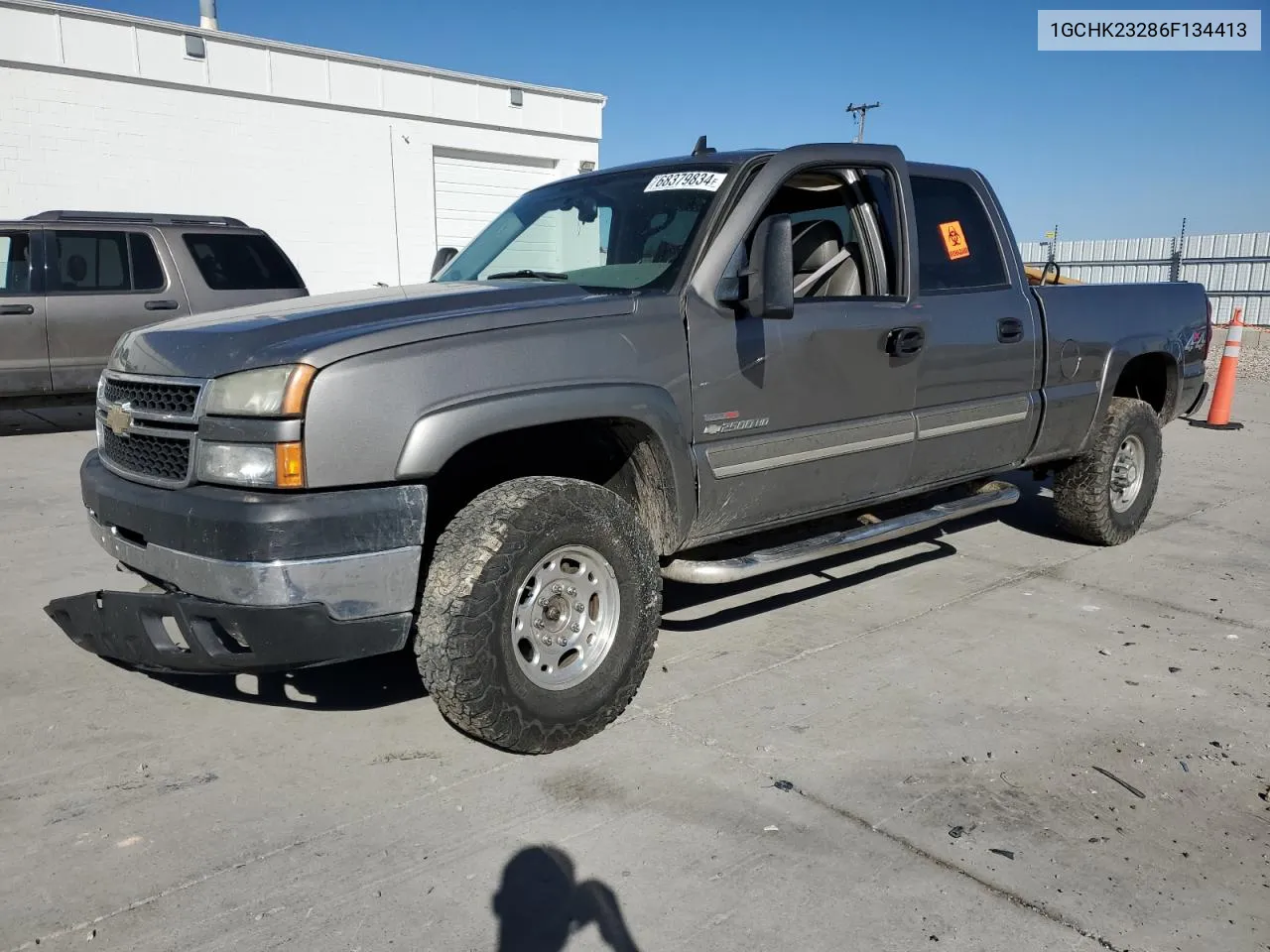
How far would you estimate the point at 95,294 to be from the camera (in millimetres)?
8984

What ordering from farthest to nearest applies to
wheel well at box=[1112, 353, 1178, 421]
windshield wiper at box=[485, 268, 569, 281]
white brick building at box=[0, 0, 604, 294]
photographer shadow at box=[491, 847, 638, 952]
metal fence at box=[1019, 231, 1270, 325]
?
metal fence at box=[1019, 231, 1270, 325], white brick building at box=[0, 0, 604, 294], wheel well at box=[1112, 353, 1178, 421], windshield wiper at box=[485, 268, 569, 281], photographer shadow at box=[491, 847, 638, 952]

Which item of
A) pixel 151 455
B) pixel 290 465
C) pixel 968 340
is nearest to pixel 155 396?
pixel 151 455

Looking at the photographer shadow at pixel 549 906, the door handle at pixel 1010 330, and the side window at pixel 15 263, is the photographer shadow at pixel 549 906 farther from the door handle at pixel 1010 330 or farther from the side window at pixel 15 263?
the side window at pixel 15 263

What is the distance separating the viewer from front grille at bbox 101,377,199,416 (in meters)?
2.94

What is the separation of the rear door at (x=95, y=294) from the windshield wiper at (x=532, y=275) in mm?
6236

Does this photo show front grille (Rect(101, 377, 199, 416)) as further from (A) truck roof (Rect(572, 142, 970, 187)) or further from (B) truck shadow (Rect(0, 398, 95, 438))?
(B) truck shadow (Rect(0, 398, 95, 438))

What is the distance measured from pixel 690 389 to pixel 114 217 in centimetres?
798

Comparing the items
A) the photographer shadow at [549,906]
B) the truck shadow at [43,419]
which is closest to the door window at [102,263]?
the truck shadow at [43,419]

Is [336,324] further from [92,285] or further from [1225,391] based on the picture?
[1225,391]

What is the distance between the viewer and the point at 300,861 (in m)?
2.62

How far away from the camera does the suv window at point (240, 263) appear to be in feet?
30.7

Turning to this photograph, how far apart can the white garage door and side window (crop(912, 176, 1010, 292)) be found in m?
11.1

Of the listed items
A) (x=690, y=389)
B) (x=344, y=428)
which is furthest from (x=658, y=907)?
(x=690, y=389)

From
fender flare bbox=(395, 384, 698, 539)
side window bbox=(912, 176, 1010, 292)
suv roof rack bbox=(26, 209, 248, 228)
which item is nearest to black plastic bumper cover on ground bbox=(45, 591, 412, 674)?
fender flare bbox=(395, 384, 698, 539)
